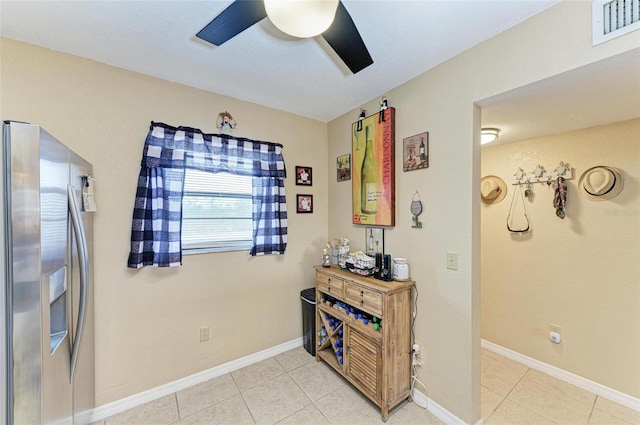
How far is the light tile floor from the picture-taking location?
Answer: 171 centimetres

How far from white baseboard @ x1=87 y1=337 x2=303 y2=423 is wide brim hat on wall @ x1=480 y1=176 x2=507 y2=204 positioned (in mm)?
2607

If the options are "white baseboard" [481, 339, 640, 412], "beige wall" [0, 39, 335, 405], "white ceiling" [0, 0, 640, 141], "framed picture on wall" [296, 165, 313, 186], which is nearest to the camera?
"white ceiling" [0, 0, 640, 141]

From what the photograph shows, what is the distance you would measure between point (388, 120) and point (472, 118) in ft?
2.19

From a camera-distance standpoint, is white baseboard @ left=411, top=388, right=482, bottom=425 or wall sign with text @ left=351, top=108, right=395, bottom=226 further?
wall sign with text @ left=351, top=108, right=395, bottom=226

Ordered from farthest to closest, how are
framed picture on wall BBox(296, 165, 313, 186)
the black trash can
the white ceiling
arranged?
framed picture on wall BBox(296, 165, 313, 186) < the black trash can < the white ceiling

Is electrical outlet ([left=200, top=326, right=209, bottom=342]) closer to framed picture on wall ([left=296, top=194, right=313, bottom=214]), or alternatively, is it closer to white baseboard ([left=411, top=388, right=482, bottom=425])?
framed picture on wall ([left=296, top=194, right=313, bottom=214])

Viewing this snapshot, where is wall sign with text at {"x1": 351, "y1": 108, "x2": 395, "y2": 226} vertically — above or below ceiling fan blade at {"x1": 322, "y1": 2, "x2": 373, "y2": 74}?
below

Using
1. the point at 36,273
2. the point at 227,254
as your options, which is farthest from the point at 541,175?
the point at 36,273

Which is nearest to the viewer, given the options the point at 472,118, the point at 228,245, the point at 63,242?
the point at 63,242

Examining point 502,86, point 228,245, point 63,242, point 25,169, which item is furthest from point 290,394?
point 502,86

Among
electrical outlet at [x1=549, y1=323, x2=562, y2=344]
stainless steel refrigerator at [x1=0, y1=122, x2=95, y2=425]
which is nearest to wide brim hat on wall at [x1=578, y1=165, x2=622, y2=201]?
electrical outlet at [x1=549, y1=323, x2=562, y2=344]

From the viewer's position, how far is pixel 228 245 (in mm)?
2303

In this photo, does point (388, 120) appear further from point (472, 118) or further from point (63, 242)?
point (63, 242)

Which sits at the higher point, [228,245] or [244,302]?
[228,245]
